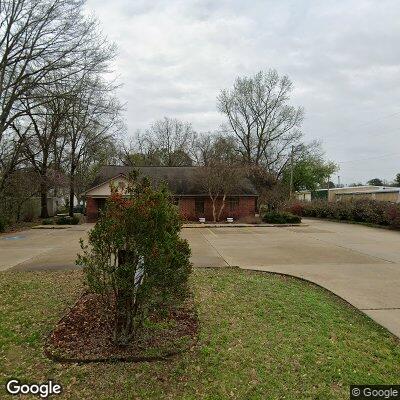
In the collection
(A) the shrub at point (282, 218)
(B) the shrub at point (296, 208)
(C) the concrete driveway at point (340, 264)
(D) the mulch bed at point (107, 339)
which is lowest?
(C) the concrete driveway at point (340, 264)

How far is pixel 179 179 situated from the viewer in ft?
A: 104

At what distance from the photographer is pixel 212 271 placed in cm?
862

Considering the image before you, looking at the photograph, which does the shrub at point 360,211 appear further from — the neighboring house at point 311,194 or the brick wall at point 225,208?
the neighboring house at point 311,194

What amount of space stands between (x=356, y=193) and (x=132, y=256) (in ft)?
139

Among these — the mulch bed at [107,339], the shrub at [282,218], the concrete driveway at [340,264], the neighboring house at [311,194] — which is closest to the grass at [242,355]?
the mulch bed at [107,339]

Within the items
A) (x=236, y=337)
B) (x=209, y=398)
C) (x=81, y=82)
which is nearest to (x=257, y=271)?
(x=236, y=337)

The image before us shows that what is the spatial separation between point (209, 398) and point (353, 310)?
11.3ft

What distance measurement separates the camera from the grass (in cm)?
331

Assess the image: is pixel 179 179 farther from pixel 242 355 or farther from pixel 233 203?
pixel 242 355

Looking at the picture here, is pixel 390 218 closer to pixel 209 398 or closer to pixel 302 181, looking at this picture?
pixel 209 398

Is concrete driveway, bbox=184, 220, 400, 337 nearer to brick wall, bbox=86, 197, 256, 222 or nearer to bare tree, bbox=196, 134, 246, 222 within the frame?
bare tree, bbox=196, 134, 246, 222

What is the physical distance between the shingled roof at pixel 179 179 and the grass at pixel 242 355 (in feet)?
77.0

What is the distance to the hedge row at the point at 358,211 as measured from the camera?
21.6 metres

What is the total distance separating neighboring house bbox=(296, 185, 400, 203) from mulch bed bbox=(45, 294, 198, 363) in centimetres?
3009
